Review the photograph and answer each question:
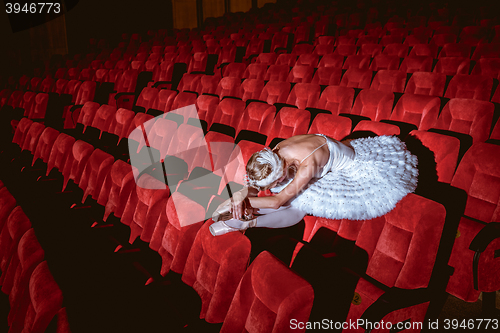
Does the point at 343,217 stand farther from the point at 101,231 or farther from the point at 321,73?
the point at 321,73

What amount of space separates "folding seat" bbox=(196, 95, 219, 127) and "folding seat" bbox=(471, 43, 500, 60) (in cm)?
118

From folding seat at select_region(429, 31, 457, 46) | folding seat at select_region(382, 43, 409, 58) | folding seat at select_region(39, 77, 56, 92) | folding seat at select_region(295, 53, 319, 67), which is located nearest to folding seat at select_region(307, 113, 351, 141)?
A: folding seat at select_region(295, 53, 319, 67)

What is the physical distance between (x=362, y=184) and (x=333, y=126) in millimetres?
311

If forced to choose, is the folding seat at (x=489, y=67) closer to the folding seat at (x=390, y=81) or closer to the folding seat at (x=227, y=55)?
the folding seat at (x=390, y=81)

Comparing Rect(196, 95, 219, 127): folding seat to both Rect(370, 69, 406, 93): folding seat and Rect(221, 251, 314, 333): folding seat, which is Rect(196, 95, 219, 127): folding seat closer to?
Rect(370, 69, 406, 93): folding seat

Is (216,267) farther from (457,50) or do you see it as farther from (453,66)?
(457,50)

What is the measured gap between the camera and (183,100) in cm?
145

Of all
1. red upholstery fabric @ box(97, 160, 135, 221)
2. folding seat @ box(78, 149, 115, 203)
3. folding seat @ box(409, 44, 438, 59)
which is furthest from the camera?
folding seat @ box(409, 44, 438, 59)

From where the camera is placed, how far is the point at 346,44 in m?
1.87

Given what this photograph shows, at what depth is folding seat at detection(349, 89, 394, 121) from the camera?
105cm

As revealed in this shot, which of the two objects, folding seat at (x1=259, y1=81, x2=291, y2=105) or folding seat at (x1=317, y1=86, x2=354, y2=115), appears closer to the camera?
folding seat at (x1=317, y1=86, x2=354, y2=115)

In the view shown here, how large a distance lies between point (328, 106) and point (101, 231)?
0.86 m

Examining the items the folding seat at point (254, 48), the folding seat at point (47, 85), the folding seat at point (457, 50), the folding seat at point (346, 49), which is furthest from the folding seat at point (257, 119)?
the folding seat at point (47, 85)

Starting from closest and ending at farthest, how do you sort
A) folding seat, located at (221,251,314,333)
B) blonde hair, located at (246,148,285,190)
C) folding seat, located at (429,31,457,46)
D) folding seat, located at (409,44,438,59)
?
folding seat, located at (221,251,314,333) < blonde hair, located at (246,148,285,190) < folding seat, located at (409,44,438,59) < folding seat, located at (429,31,457,46)
